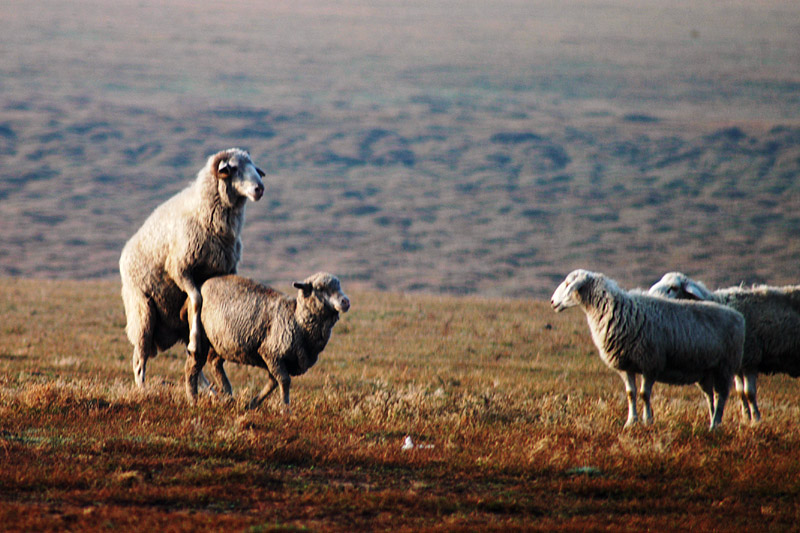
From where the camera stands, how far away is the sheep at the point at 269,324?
1022 cm

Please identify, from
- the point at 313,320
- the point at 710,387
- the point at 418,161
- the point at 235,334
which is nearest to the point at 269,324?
the point at 235,334

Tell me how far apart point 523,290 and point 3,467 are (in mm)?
60349

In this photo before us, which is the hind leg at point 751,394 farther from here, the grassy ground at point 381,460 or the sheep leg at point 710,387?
the sheep leg at point 710,387

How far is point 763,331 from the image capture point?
459 inches

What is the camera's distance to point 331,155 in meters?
118

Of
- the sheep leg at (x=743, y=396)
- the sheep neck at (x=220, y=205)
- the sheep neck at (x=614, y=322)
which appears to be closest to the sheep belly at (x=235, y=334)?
the sheep neck at (x=220, y=205)

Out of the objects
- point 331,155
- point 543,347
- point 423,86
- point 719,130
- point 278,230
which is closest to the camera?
point 543,347

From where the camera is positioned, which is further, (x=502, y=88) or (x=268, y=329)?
(x=502, y=88)

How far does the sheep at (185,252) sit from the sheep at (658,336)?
3893mm

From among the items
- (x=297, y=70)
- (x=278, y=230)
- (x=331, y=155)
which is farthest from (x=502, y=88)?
(x=278, y=230)

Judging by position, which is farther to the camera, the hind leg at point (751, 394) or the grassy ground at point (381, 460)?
the hind leg at point (751, 394)

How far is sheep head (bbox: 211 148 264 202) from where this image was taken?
1052 centimetres

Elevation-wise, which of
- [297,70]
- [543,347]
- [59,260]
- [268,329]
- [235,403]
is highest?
[297,70]

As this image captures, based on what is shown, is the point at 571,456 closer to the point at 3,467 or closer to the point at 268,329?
the point at 268,329
